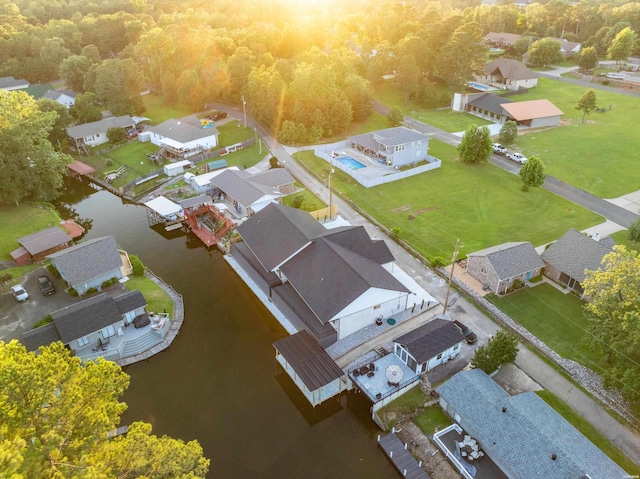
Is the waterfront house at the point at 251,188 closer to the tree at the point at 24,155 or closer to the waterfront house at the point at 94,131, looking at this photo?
the tree at the point at 24,155

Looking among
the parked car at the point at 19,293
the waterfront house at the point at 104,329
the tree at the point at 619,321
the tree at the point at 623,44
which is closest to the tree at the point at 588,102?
the tree at the point at 623,44

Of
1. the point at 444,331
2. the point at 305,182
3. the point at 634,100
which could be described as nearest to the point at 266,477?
the point at 444,331

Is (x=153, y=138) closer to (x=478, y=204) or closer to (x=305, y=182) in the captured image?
(x=305, y=182)

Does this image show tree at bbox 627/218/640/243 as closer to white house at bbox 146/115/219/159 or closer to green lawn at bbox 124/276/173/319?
green lawn at bbox 124/276/173/319

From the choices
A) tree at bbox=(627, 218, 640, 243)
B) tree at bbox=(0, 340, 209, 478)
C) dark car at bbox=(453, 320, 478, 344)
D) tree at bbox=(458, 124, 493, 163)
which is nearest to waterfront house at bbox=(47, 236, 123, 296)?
tree at bbox=(0, 340, 209, 478)

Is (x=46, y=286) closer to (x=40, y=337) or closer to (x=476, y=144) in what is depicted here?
(x=40, y=337)

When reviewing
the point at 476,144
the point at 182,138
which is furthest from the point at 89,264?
the point at 476,144
